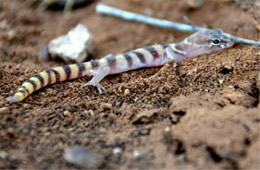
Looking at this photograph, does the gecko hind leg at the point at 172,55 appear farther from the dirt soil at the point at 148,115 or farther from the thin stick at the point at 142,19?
the thin stick at the point at 142,19

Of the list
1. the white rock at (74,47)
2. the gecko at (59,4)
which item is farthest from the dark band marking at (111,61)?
the gecko at (59,4)

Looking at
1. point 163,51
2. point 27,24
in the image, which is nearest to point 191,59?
point 163,51

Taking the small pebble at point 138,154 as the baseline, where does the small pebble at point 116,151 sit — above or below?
above

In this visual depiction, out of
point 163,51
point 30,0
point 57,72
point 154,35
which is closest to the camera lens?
point 57,72

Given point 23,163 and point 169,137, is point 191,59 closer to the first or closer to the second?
point 169,137

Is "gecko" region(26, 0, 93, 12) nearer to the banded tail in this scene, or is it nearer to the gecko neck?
the banded tail

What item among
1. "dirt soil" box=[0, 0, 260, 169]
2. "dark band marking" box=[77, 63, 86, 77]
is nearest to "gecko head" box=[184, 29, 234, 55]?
"dirt soil" box=[0, 0, 260, 169]
